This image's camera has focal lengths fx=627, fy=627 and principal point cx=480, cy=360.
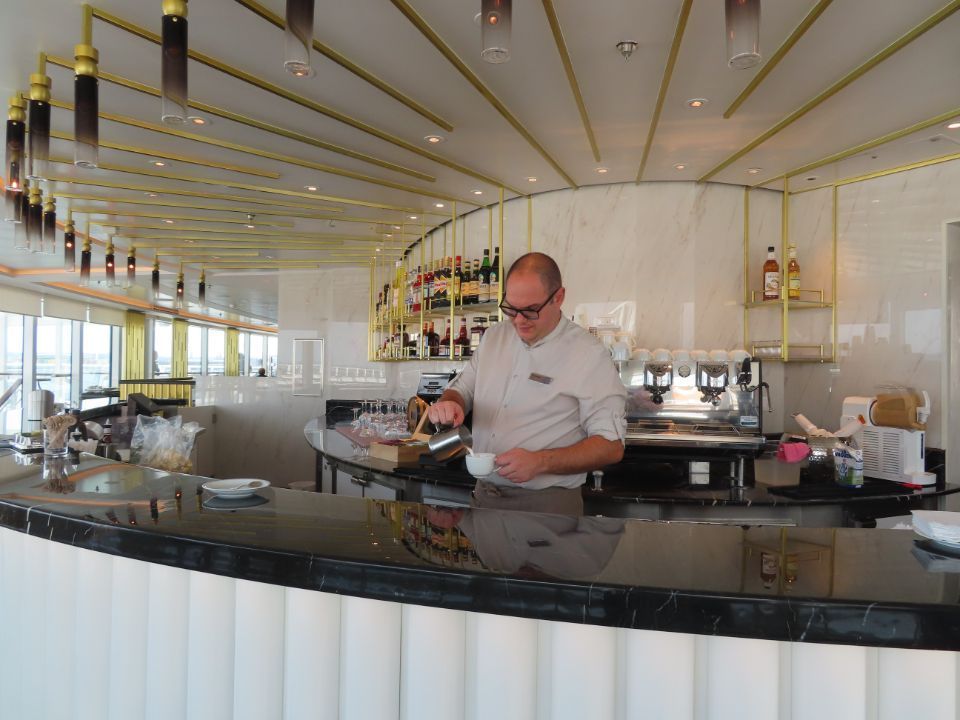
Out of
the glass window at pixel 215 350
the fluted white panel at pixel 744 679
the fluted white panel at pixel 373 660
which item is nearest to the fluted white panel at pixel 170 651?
the fluted white panel at pixel 373 660

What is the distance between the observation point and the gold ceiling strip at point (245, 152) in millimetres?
3820

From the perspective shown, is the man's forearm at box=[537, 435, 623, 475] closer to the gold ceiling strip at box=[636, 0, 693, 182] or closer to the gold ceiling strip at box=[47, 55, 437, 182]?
the gold ceiling strip at box=[636, 0, 693, 182]

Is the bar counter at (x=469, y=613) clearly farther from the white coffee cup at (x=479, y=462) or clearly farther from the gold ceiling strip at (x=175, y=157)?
the gold ceiling strip at (x=175, y=157)

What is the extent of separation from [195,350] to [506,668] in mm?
22656

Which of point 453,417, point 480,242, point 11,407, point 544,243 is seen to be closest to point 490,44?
point 453,417

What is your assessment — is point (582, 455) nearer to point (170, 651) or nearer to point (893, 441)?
point (170, 651)

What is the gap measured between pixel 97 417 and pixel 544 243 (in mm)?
3999

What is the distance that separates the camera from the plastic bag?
2.76m

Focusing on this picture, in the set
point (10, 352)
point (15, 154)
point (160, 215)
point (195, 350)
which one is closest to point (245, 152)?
point (15, 154)

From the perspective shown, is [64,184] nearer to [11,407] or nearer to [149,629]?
[149,629]

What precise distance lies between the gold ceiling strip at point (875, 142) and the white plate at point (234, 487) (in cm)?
418

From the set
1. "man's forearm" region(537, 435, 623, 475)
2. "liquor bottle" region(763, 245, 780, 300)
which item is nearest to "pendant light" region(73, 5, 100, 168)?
"man's forearm" region(537, 435, 623, 475)

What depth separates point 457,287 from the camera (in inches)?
220

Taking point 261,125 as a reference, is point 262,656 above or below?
below
